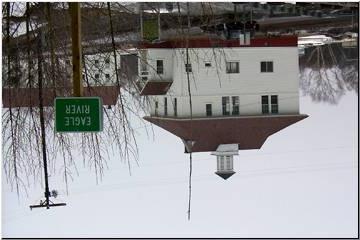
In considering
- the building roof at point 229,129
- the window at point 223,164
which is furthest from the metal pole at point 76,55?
the window at point 223,164

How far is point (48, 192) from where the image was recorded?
5973 millimetres

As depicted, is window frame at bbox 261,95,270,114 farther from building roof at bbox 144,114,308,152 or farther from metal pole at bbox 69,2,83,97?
metal pole at bbox 69,2,83,97

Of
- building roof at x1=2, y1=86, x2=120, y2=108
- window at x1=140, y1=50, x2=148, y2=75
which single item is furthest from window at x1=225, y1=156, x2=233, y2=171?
building roof at x1=2, y1=86, x2=120, y2=108

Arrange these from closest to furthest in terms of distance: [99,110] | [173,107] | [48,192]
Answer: [99,110] → [48,192] → [173,107]

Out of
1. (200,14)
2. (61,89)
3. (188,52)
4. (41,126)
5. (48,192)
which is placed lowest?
(48,192)

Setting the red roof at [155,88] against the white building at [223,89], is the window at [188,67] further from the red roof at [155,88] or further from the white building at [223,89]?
the red roof at [155,88]

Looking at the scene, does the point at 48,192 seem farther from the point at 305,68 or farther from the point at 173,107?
the point at 305,68

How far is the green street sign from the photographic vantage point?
4551 mm

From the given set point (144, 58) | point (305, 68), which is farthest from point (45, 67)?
point (305, 68)

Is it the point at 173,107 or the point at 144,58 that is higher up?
the point at 144,58

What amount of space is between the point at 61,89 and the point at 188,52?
1.44m

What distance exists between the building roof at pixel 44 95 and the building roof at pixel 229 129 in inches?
27.8

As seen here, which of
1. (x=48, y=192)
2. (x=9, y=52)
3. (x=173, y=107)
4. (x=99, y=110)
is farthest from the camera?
(x=173, y=107)

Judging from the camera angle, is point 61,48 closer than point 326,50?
Yes
